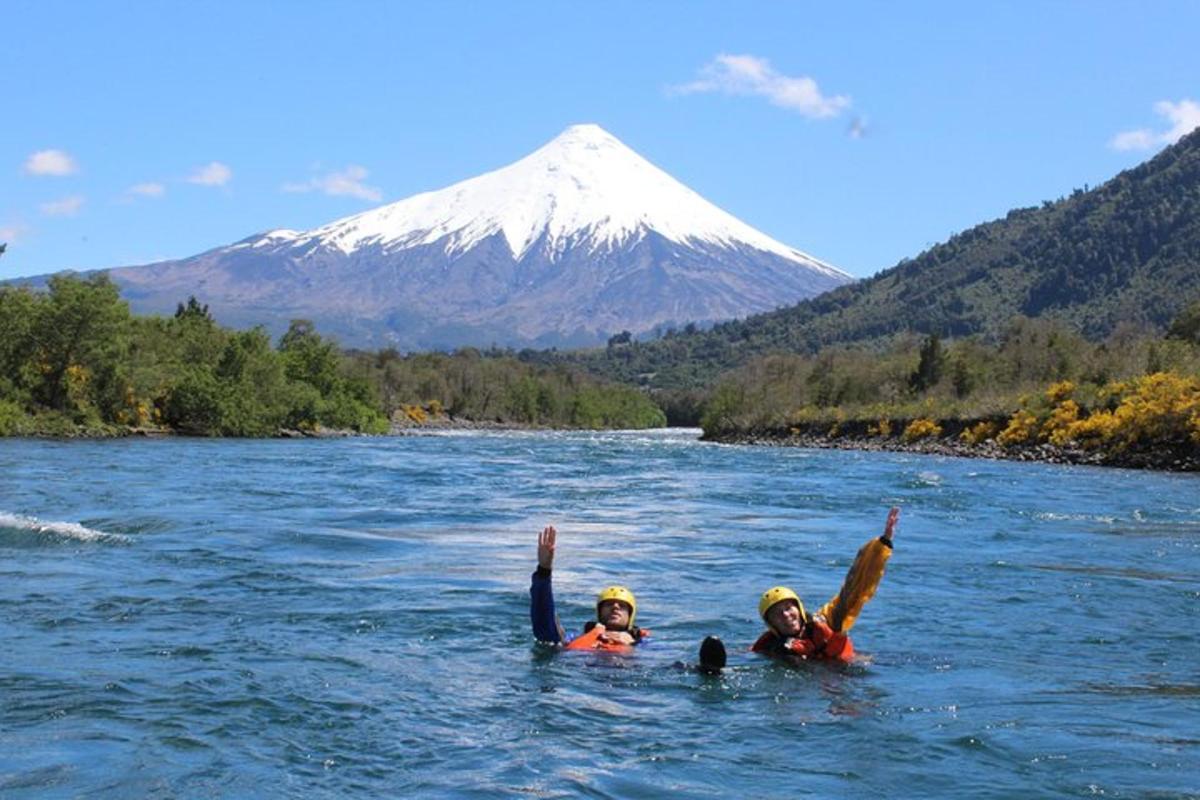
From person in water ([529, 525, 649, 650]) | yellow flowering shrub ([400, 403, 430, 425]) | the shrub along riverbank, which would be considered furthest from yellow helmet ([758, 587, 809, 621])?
yellow flowering shrub ([400, 403, 430, 425])

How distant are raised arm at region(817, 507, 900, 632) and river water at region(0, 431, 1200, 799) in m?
0.51

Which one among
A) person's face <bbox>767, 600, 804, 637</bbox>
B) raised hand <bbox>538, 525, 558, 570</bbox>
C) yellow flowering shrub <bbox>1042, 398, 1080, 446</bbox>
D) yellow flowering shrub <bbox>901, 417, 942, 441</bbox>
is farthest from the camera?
yellow flowering shrub <bbox>901, 417, 942, 441</bbox>

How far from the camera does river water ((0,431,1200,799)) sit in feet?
24.9

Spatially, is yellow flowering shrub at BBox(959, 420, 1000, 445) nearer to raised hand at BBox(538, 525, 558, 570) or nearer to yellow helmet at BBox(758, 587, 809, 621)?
yellow helmet at BBox(758, 587, 809, 621)

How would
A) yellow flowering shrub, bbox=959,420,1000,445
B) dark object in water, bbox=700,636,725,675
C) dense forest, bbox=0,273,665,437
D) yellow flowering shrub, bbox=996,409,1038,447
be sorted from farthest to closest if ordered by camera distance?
yellow flowering shrub, bbox=959,420,1000,445, dense forest, bbox=0,273,665,437, yellow flowering shrub, bbox=996,409,1038,447, dark object in water, bbox=700,636,725,675

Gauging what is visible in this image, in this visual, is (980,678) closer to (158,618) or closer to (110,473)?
(158,618)

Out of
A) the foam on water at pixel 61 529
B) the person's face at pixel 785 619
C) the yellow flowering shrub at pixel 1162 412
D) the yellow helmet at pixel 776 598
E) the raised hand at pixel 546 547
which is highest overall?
the yellow flowering shrub at pixel 1162 412

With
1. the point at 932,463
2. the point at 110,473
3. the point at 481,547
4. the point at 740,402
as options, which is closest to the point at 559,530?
the point at 481,547

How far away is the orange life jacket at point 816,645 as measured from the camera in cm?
1069

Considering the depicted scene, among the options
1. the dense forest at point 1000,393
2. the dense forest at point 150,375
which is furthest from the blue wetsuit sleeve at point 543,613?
the dense forest at point 150,375

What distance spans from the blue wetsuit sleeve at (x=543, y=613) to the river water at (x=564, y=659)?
0.64ft

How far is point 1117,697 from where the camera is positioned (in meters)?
9.88

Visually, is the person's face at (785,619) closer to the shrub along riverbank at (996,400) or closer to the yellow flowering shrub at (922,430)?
A: the shrub along riverbank at (996,400)

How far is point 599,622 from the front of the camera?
447 inches
